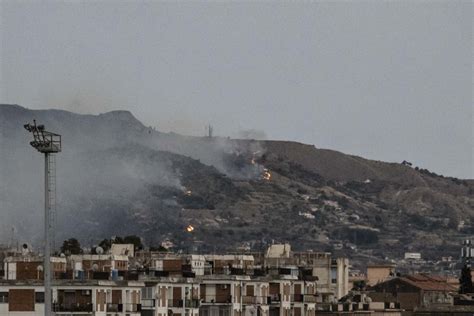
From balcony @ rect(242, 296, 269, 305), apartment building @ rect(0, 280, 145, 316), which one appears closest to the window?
apartment building @ rect(0, 280, 145, 316)

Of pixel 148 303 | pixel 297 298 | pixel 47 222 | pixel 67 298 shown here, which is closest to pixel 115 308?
pixel 67 298

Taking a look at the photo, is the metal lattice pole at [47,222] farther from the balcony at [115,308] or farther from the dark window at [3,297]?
the balcony at [115,308]

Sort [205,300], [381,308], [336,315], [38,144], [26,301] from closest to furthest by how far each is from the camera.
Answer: [38,144] < [26,301] < [205,300] < [336,315] < [381,308]

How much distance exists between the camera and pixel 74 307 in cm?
11806

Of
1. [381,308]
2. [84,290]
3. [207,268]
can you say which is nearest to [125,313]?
[84,290]

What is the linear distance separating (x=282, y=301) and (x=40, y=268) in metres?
28.1

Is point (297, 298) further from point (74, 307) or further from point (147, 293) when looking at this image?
point (74, 307)

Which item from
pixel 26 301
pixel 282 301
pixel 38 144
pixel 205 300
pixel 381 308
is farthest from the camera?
pixel 381 308

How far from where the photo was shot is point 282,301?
5935 inches

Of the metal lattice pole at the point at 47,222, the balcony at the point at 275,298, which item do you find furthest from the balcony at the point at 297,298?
the metal lattice pole at the point at 47,222

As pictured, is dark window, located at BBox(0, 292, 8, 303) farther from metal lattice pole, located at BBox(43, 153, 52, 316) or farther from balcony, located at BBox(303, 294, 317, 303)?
balcony, located at BBox(303, 294, 317, 303)

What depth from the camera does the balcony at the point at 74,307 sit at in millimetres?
117188

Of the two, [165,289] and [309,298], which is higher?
[165,289]

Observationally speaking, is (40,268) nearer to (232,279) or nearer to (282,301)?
(232,279)
